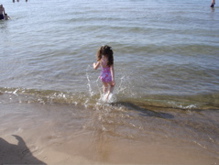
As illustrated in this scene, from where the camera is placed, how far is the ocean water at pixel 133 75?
4898 mm

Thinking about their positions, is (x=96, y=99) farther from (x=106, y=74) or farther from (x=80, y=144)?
(x=80, y=144)

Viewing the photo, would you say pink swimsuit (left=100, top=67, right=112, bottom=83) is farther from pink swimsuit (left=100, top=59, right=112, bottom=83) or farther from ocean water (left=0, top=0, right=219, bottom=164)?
ocean water (left=0, top=0, right=219, bottom=164)

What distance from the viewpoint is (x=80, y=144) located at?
3.97m

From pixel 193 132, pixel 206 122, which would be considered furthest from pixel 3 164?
pixel 206 122

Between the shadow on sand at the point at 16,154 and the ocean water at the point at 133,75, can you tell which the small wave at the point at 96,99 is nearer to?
the ocean water at the point at 133,75

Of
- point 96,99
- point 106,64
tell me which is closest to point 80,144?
point 96,99

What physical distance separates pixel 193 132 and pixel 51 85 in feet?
13.7

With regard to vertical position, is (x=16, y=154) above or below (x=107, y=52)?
below

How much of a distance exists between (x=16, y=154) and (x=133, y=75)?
466 centimetres

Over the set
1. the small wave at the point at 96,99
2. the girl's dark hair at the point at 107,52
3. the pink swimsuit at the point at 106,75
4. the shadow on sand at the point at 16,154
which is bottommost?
the small wave at the point at 96,99

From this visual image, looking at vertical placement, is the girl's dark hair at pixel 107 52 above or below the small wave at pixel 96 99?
above

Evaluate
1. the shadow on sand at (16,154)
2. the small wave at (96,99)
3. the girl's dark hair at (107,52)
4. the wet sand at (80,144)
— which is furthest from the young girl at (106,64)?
the shadow on sand at (16,154)

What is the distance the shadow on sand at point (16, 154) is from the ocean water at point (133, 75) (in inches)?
53.9

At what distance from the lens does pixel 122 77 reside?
24.3 feet
